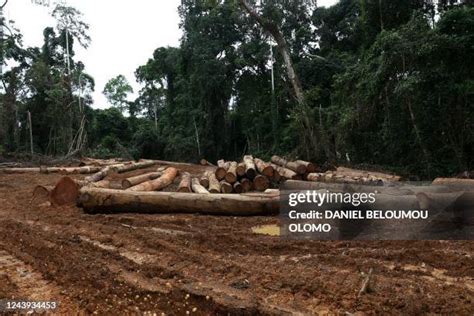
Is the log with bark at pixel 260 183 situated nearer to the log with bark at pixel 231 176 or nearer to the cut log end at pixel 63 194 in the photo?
the log with bark at pixel 231 176

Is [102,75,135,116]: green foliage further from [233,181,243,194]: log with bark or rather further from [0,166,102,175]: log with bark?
[233,181,243,194]: log with bark

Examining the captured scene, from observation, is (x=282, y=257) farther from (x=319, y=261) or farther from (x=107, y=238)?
(x=107, y=238)

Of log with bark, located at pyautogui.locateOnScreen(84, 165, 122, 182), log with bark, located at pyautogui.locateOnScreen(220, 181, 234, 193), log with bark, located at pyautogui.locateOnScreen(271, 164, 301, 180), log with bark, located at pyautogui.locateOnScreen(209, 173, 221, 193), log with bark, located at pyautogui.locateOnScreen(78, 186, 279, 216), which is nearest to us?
log with bark, located at pyautogui.locateOnScreen(78, 186, 279, 216)

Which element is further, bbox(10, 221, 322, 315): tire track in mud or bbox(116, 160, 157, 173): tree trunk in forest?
bbox(116, 160, 157, 173): tree trunk in forest

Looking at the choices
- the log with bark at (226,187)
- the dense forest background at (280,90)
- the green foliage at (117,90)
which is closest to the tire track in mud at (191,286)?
the log with bark at (226,187)

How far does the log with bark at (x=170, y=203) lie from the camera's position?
25.2 feet

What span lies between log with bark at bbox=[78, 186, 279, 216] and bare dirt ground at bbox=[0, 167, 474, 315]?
3.73ft

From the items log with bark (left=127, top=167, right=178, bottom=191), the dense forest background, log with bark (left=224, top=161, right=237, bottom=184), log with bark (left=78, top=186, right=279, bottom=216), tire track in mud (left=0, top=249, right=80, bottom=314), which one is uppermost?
the dense forest background

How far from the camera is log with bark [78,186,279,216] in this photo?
7691 millimetres

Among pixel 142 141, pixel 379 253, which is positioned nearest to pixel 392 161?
pixel 379 253

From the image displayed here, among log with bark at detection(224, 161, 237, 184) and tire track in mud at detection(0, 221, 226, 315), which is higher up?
log with bark at detection(224, 161, 237, 184)

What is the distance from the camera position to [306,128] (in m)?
16.2

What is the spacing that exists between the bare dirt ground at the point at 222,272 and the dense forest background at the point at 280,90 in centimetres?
832

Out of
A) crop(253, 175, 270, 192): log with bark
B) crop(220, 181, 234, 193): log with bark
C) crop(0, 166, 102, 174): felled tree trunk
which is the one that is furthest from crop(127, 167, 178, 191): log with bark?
crop(0, 166, 102, 174): felled tree trunk
